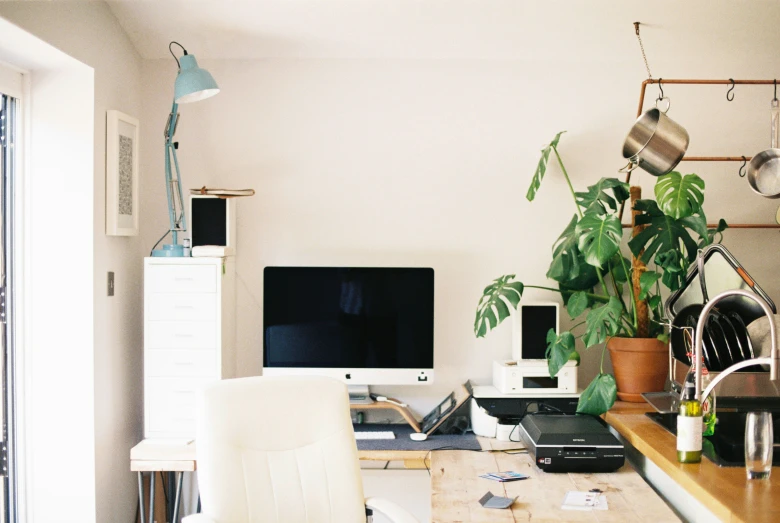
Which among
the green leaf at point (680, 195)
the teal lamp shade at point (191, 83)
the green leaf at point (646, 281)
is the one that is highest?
the teal lamp shade at point (191, 83)

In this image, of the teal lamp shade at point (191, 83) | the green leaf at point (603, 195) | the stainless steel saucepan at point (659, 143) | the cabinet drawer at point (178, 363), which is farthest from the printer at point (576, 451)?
the teal lamp shade at point (191, 83)

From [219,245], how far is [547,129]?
5.08 ft

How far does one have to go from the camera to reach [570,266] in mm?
3094

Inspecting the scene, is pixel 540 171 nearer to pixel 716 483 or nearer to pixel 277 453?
pixel 716 483

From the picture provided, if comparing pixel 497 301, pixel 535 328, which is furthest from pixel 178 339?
pixel 535 328

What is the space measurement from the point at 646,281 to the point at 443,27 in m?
1.35

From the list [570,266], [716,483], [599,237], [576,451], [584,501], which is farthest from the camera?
[570,266]

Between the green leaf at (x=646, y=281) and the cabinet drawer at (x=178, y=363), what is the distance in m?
1.72

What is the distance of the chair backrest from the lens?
6.89 ft

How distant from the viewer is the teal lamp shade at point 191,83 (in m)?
2.85

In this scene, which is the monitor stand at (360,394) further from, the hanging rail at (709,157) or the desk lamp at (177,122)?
the hanging rail at (709,157)

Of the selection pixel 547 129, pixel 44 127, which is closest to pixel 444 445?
pixel 547 129

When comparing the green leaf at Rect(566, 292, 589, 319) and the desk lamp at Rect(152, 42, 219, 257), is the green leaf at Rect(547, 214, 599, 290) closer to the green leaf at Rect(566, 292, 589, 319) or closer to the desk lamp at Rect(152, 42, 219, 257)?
the green leaf at Rect(566, 292, 589, 319)

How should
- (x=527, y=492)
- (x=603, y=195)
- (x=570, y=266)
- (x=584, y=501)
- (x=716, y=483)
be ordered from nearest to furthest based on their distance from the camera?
(x=716, y=483) < (x=584, y=501) < (x=527, y=492) < (x=603, y=195) < (x=570, y=266)
